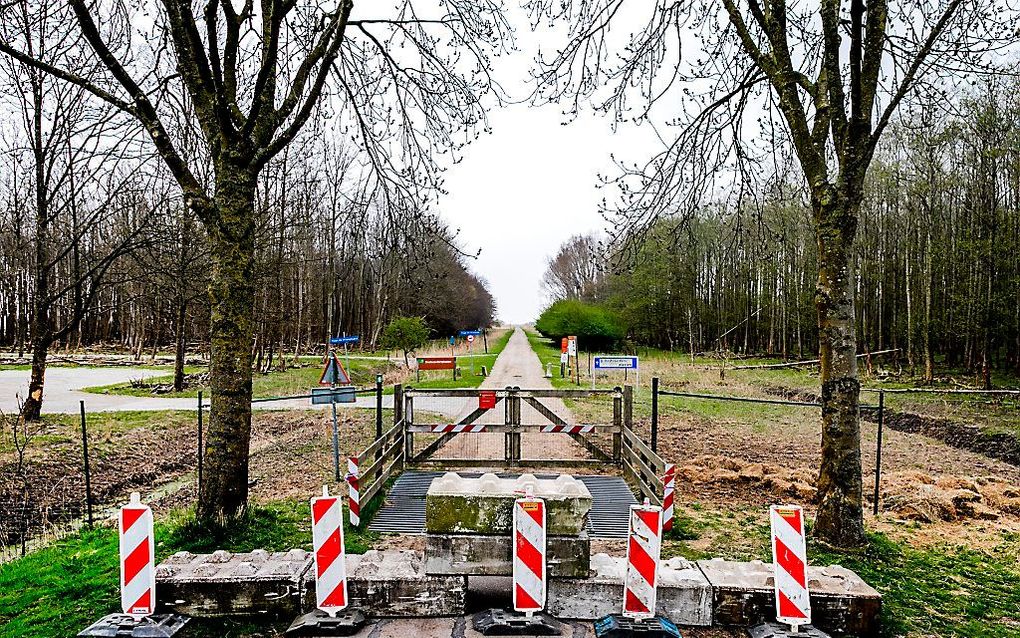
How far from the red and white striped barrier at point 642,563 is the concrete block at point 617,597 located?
0.49 feet

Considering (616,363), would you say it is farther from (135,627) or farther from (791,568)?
(135,627)

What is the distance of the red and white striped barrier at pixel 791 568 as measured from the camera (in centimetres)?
445

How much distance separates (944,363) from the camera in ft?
88.5

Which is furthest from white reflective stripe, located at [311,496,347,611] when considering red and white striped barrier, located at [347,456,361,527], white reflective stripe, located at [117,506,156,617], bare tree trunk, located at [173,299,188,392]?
bare tree trunk, located at [173,299,188,392]

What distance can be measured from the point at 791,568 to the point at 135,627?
461 cm

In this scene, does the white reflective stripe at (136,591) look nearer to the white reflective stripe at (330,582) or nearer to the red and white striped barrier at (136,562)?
the red and white striped barrier at (136,562)

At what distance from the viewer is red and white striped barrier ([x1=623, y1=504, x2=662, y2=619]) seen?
4.49 meters

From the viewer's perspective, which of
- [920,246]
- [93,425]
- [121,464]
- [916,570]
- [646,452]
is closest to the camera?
[916,570]

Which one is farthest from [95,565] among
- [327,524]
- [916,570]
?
[916,570]

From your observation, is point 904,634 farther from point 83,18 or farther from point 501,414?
point 501,414

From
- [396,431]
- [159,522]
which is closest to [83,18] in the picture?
[159,522]

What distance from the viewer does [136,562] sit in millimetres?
4566

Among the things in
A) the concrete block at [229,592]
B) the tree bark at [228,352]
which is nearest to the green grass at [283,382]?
the tree bark at [228,352]

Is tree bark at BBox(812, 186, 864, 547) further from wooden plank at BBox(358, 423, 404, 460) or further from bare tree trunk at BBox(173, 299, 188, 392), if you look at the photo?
bare tree trunk at BBox(173, 299, 188, 392)
